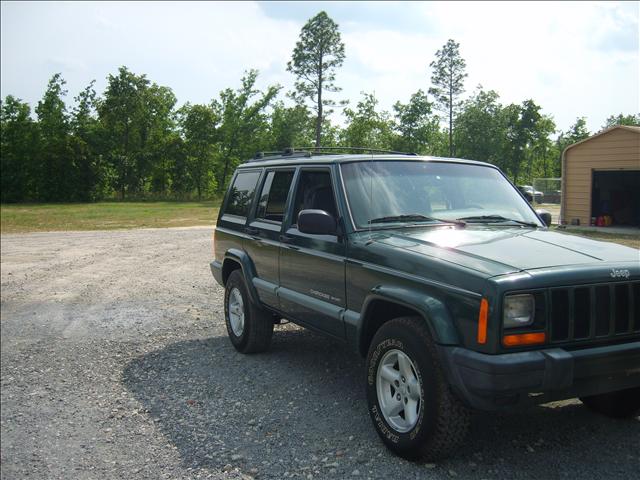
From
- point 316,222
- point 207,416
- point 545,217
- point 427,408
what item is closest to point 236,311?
point 207,416

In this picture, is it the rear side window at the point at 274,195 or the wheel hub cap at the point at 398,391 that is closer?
the wheel hub cap at the point at 398,391

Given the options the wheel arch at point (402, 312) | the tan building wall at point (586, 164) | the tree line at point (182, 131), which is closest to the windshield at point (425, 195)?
the wheel arch at point (402, 312)

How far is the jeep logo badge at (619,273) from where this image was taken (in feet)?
12.2

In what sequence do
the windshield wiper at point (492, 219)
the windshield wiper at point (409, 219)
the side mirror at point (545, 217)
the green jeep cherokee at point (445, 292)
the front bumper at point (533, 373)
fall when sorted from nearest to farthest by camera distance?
the front bumper at point (533, 373) < the green jeep cherokee at point (445, 292) < the windshield wiper at point (409, 219) < the windshield wiper at point (492, 219) < the side mirror at point (545, 217)

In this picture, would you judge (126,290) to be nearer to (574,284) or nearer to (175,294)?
(175,294)

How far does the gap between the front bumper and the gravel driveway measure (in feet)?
1.96

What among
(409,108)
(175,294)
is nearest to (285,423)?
(175,294)

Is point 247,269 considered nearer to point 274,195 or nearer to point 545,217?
point 274,195

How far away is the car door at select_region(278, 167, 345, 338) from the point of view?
488 centimetres

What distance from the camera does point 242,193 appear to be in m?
7.08

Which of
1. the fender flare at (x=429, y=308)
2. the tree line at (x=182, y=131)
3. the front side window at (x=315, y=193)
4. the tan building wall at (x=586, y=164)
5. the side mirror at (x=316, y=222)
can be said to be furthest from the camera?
the tree line at (x=182, y=131)

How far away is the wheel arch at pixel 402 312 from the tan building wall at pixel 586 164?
14690 millimetres

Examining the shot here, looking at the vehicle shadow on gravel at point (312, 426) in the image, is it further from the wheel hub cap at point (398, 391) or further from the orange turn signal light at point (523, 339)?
the orange turn signal light at point (523, 339)

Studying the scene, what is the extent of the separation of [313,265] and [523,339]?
6.89 feet
